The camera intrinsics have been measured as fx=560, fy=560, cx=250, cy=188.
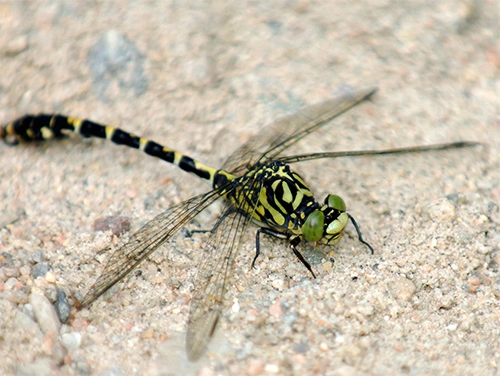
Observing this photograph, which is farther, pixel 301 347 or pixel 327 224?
pixel 327 224

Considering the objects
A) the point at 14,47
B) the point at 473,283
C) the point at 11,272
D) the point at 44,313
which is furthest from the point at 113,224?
the point at 473,283

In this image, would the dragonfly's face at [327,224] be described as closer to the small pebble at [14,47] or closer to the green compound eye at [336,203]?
the green compound eye at [336,203]

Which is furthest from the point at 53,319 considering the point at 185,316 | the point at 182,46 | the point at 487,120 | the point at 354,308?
the point at 487,120

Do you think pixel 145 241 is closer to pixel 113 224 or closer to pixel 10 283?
pixel 113 224

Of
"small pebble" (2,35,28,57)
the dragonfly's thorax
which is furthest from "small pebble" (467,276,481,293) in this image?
"small pebble" (2,35,28,57)

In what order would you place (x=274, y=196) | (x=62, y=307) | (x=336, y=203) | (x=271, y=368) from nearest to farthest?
1. (x=271, y=368)
2. (x=62, y=307)
3. (x=336, y=203)
4. (x=274, y=196)

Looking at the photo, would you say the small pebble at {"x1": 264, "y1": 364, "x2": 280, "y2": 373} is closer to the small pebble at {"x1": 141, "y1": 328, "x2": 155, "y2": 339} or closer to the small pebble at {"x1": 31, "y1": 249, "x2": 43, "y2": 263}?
the small pebble at {"x1": 141, "y1": 328, "x2": 155, "y2": 339}
